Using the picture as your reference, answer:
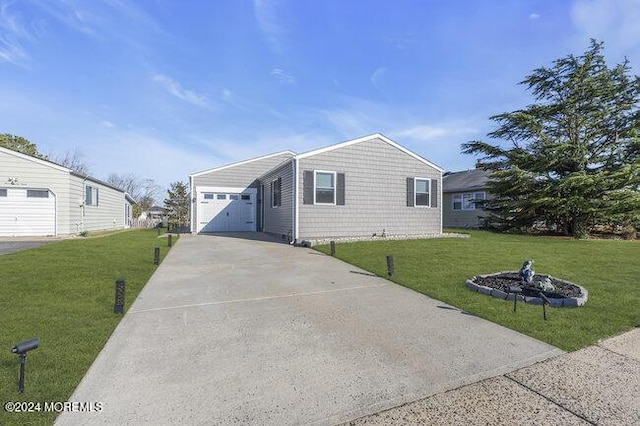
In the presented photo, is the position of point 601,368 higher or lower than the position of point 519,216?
lower

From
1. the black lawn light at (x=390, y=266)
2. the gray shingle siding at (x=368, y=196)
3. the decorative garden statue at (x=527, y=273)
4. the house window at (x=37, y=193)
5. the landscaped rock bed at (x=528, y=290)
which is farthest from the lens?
the house window at (x=37, y=193)

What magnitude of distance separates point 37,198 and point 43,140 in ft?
73.8

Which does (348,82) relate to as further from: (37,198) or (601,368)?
(37,198)

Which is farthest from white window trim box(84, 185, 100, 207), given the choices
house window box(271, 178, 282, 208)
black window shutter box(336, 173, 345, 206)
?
black window shutter box(336, 173, 345, 206)

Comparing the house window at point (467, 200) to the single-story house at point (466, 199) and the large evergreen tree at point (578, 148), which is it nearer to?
the single-story house at point (466, 199)

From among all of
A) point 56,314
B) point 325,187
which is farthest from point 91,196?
point 56,314

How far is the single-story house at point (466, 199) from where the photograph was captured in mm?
24109

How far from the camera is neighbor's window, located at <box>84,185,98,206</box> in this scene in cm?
1844

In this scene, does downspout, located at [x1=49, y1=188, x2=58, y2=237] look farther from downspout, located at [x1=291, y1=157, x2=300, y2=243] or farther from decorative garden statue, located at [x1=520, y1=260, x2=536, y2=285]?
decorative garden statue, located at [x1=520, y1=260, x2=536, y2=285]

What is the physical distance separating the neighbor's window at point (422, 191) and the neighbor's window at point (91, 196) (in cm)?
1760

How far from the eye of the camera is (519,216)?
63.2 ft

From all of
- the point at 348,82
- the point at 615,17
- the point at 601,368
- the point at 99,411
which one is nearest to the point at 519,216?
the point at 615,17

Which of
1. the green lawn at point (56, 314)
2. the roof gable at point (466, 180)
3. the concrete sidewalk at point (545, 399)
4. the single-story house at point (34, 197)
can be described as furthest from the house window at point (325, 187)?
the roof gable at point (466, 180)

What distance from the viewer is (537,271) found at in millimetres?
7820
